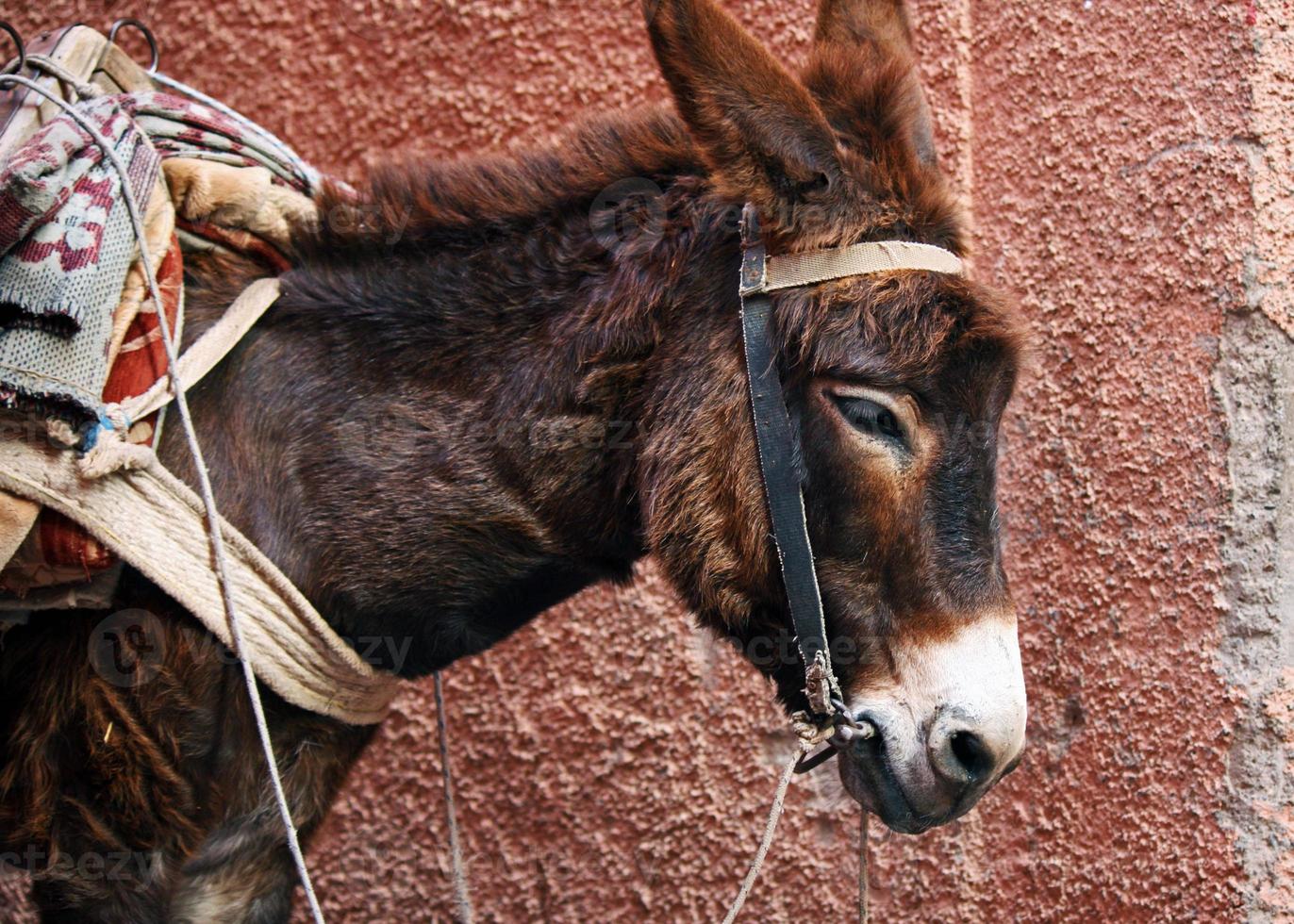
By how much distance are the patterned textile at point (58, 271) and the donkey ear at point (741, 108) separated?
69 centimetres

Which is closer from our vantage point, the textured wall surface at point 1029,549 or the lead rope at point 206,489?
the lead rope at point 206,489

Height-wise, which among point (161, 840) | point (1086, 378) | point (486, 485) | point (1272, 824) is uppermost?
point (486, 485)

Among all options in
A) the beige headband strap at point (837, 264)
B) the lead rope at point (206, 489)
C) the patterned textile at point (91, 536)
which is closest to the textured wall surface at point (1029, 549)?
the beige headband strap at point (837, 264)

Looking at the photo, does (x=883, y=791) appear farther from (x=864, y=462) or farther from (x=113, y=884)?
(x=113, y=884)

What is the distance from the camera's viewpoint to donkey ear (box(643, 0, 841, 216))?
1.18 m

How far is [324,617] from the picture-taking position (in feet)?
4.35

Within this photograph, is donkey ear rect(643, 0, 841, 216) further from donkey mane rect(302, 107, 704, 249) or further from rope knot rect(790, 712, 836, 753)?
rope knot rect(790, 712, 836, 753)

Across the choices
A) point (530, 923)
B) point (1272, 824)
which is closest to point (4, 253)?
point (530, 923)

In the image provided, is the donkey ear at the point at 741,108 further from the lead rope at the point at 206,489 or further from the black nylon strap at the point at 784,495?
the lead rope at the point at 206,489

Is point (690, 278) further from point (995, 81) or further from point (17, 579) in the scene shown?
point (995, 81)

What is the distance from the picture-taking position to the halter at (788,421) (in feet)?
4.01

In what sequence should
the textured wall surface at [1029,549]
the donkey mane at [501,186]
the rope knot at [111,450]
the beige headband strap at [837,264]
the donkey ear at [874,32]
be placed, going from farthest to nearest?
the textured wall surface at [1029,549]
the donkey ear at [874,32]
the donkey mane at [501,186]
the beige headband strap at [837,264]
the rope knot at [111,450]

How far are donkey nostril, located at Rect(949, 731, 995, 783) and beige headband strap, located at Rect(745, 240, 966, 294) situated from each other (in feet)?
1.81

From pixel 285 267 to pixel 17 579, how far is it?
0.52m
